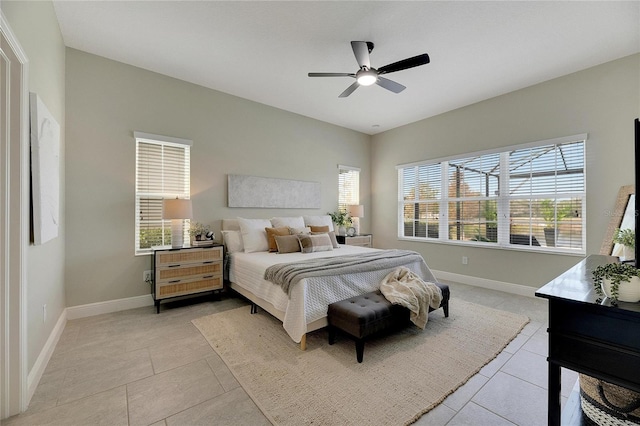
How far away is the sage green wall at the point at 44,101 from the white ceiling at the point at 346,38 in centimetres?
42

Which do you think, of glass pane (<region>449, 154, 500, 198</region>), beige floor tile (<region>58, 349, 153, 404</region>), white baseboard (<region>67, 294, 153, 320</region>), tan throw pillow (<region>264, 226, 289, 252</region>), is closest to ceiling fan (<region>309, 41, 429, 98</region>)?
tan throw pillow (<region>264, 226, 289, 252</region>)

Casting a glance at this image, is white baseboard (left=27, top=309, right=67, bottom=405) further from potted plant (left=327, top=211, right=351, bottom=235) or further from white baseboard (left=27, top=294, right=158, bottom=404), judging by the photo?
potted plant (left=327, top=211, right=351, bottom=235)

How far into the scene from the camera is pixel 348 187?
6.09 meters

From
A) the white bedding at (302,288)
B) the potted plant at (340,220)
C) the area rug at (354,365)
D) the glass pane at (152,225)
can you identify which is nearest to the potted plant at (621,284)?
the area rug at (354,365)

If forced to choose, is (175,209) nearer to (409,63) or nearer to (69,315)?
(69,315)

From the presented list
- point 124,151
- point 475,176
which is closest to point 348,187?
point 475,176

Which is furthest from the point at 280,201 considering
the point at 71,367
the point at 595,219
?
the point at 595,219

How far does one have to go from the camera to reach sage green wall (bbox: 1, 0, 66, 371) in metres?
1.88

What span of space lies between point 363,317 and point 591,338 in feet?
4.51

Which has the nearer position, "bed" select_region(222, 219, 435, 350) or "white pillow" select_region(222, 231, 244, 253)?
"bed" select_region(222, 219, 435, 350)

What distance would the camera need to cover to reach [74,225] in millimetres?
3150

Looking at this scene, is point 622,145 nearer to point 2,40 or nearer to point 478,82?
point 478,82

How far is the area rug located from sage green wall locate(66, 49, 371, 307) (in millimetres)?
1438

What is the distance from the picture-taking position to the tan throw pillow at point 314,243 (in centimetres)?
383
